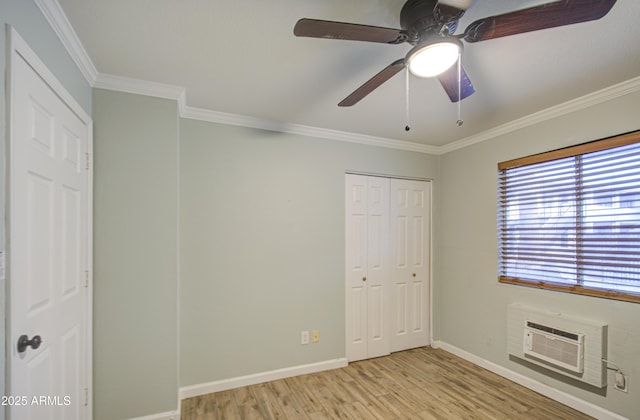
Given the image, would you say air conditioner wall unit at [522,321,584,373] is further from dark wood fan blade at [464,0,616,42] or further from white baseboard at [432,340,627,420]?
dark wood fan blade at [464,0,616,42]

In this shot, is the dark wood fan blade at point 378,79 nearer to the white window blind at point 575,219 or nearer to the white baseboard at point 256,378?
the white window blind at point 575,219

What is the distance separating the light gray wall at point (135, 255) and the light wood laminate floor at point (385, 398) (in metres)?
0.52

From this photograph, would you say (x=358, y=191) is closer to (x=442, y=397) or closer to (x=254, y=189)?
(x=254, y=189)

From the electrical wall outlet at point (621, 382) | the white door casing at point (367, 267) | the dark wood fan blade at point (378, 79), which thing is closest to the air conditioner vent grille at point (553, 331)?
the electrical wall outlet at point (621, 382)

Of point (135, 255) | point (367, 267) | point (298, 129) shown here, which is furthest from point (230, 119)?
point (367, 267)

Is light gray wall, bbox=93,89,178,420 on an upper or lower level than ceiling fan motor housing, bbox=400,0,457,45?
lower

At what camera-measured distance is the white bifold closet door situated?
10.7ft

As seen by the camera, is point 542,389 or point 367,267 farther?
point 367,267

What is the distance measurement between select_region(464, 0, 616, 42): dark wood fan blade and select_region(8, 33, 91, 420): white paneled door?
1.82m

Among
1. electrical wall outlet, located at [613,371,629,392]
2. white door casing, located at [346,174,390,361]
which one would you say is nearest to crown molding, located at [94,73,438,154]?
white door casing, located at [346,174,390,361]

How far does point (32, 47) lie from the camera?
4.14 feet

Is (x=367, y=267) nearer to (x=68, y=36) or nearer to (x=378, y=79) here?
(x=378, y=79)

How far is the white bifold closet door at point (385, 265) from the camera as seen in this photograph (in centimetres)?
327

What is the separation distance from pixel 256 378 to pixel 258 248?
1222 millimetres
